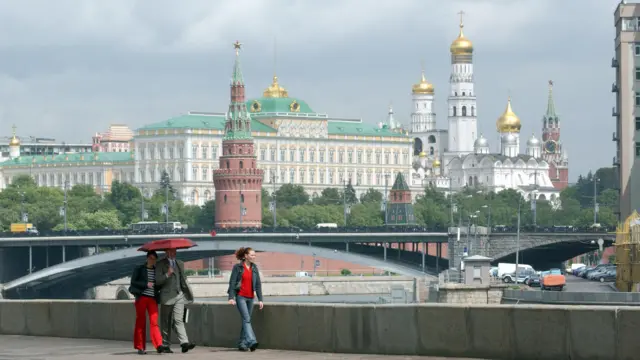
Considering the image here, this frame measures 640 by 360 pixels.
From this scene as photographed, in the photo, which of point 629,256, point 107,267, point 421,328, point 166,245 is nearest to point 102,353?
point 166,245

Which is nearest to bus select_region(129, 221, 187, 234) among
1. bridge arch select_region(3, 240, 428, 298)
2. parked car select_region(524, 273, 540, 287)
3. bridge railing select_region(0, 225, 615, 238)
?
bridge railing select_region(0, 225, 615, 238)

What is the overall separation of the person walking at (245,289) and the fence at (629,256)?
166ft

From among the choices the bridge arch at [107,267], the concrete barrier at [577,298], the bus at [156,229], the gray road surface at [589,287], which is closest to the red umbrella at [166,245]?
the concrete barrier at [577,298]

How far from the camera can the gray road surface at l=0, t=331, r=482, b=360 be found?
26.7 metres

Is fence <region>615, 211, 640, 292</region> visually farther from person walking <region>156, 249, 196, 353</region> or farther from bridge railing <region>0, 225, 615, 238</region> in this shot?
person walking <region>156, 249, 196, 353</region>

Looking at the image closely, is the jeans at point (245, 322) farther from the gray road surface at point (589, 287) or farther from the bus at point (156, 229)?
the bus at point (156, 229)

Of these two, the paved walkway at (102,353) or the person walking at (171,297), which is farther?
the person walking at (171,297)

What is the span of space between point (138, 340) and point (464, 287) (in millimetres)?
59783

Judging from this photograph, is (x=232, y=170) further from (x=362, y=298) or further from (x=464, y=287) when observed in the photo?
(x=464, y=287)

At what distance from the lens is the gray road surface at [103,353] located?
26.7 m

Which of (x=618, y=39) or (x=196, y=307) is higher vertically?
(x=618, y=39)

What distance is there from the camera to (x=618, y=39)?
373ft

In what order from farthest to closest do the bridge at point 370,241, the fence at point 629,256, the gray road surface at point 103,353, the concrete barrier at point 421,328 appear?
the bridge at point 370,241
the fence at point 629,256
the gray road surface at point 103,353
the concrete barrier at point 421,328

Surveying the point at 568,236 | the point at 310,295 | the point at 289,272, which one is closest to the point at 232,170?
the point at 289,272
